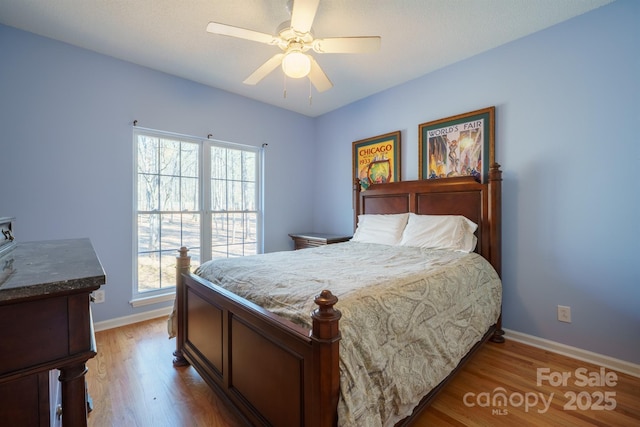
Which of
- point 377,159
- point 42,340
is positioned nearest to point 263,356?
point 42,340

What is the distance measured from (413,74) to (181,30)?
2352mm

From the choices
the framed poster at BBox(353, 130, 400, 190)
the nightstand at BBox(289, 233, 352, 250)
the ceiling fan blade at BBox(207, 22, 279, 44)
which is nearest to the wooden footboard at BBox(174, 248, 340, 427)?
the ceiling fan blade at BBox(207, 22, 279, 44)

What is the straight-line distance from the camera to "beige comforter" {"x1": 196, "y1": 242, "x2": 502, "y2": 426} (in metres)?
1.16

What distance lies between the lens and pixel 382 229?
306cm

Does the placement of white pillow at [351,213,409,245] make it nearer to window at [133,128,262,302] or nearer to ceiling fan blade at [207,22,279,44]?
window at [133,128,262,302]

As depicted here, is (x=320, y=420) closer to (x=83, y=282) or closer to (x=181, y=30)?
(x=83, y=282)

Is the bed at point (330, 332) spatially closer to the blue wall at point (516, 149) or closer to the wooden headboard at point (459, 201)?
the wooden headboard at point (459, 201)

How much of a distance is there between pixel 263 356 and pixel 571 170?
8.85 feet

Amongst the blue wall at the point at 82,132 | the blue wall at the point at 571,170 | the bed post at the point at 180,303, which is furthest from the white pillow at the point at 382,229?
the blue wall at the point at 82,132

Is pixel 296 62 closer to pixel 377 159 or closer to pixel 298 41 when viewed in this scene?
pixel 298 41

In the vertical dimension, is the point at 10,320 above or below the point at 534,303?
above

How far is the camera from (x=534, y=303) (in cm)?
247

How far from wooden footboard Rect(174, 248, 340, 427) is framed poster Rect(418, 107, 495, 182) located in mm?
2338

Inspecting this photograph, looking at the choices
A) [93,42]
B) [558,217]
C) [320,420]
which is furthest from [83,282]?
[558,217]
